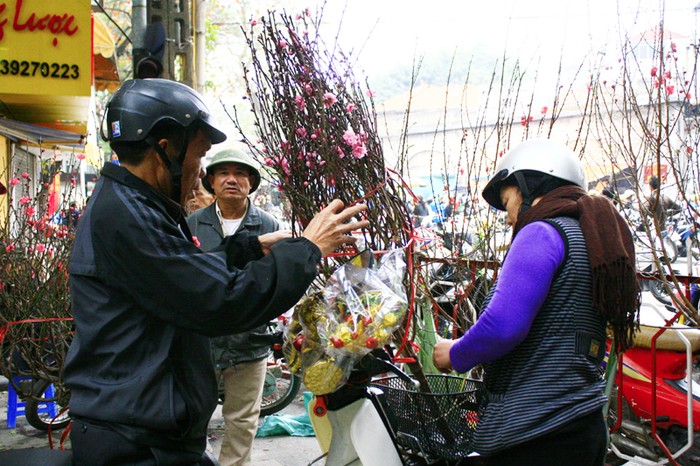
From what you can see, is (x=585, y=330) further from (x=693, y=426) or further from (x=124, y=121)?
(x=693, y=426)

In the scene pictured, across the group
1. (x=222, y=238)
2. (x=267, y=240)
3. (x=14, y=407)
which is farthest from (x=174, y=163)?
(x=14, y=407)

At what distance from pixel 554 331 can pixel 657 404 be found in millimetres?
2296

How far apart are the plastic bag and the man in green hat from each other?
1.64 meters

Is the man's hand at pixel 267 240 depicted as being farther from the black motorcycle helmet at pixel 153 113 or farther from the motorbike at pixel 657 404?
the motorbike at pixel 657 404

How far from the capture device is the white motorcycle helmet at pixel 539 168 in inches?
99.6

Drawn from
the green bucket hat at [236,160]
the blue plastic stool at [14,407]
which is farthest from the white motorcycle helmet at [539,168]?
the blue plastic stool at [14,407]

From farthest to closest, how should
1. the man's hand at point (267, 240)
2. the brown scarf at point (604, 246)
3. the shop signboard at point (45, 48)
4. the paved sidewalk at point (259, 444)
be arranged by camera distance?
1. the shop signboard at point (45, 48)
2. the paved sidewalk at point (259, 444)
3. the man's hand at point (267, 240)
4. the brown scarf at point (604, 246)

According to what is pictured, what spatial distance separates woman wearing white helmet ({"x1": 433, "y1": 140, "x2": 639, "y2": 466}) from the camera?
2283 millimetres

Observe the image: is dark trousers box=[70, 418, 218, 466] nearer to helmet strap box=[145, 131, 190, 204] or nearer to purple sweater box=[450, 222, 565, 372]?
helmet strap box=[145, 131, 190, 204]

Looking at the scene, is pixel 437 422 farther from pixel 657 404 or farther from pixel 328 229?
pixel 657 404

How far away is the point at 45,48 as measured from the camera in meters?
7.89

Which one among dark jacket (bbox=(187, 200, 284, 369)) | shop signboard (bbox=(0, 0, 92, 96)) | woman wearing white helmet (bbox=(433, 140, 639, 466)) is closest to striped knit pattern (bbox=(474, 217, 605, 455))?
woman wearing white helmet (bbox=(433, 140, 639, 466))

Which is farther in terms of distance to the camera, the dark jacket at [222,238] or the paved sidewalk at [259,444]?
the paved sidewalk at [259,444]

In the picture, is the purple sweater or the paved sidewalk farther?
the paved sidewalk
